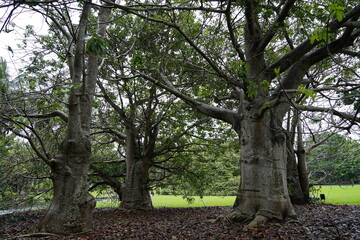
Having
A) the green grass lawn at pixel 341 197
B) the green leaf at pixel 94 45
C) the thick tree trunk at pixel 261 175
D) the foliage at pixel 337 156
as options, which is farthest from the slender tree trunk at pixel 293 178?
the green leaf at pixel 94 45

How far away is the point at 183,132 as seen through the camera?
28.0 feet

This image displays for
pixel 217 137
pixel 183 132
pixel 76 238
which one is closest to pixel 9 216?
pixel 76 238

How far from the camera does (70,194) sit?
4391mm

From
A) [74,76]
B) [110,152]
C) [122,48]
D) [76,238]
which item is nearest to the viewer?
[76,238]

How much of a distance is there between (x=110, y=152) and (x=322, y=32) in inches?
371

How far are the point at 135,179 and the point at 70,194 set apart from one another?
4.72m

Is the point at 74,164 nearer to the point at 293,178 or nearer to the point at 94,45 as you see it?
the point at 94,45

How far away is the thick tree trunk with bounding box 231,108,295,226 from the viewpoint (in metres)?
4.93

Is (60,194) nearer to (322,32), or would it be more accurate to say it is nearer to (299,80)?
(322,32)

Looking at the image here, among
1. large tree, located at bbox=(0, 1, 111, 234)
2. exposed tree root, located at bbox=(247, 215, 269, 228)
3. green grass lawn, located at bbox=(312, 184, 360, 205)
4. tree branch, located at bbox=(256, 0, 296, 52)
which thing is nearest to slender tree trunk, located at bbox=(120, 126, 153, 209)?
large tree, located at bbox=(0, 1, 111, 234)

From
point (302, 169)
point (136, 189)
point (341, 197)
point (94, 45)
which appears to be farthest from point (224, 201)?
point (94, 45)

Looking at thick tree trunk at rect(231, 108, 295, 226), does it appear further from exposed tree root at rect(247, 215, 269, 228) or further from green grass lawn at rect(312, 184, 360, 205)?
green grass lawn at rect(312, 184, 360, 205)

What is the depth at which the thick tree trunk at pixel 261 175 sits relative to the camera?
16.2 ft

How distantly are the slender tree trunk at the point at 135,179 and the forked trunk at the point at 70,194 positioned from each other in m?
4.06
